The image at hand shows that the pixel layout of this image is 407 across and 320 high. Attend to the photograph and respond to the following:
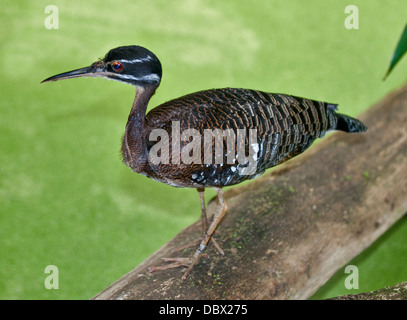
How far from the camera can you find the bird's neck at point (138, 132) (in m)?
1.94

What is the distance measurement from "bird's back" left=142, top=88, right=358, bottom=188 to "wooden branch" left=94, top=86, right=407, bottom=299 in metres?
0.42

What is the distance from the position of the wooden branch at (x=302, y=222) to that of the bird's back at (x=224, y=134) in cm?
42

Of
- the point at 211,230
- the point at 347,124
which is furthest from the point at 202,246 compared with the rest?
the point at 347,124

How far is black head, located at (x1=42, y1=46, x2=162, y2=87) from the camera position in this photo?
182 centimetres

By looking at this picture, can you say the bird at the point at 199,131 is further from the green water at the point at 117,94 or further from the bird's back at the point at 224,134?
the green water at the point at 117,94

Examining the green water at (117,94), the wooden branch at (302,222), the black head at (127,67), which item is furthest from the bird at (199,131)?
the green water at (117,94)

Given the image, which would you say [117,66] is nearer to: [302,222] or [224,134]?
[224,134]

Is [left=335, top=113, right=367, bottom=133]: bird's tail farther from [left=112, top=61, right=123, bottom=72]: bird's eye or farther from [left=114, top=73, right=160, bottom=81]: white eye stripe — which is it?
[left=112, top=61, right=123, bottom=72]: bird's eye

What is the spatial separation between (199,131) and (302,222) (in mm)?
890

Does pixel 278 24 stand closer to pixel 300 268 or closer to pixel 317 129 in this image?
pixel 317 129

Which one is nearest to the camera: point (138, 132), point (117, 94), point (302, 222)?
point (138, 132)

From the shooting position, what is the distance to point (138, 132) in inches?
76.8

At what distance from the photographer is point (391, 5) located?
4.20 meters
